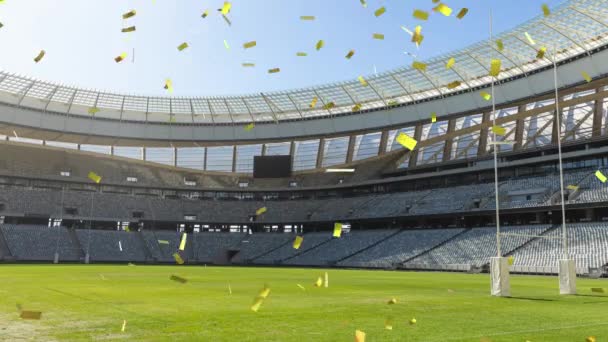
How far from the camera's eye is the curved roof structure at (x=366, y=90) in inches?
1736

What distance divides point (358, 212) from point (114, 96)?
35005mm


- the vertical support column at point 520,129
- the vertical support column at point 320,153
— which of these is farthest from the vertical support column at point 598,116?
the vertical support column at point 320,153

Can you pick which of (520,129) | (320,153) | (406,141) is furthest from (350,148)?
(406,141)

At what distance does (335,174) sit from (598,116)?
36.5 meters

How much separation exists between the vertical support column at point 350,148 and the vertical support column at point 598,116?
29.2 metres

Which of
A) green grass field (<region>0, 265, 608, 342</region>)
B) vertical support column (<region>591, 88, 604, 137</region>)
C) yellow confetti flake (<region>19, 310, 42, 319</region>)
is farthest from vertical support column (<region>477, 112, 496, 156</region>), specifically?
yellow confetti flake (<region>19, 310, 42, 319</region>)

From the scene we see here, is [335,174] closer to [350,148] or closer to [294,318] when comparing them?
[350,148]

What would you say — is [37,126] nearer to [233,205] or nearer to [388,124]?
[233,205]

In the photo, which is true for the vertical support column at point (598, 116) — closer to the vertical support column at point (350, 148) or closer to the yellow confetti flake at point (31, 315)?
the vertical support column at point (350, 148)

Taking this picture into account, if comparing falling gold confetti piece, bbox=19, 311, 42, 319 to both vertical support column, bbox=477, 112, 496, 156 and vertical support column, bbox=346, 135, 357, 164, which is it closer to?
vertical support column, bbox=477, 112, 496, 156

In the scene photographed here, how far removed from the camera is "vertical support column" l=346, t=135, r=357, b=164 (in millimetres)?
71250

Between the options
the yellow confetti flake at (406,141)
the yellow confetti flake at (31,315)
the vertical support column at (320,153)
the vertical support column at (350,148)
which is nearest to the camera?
the yellow confetti flake at (31,315)

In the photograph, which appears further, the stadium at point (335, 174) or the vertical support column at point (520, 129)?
the vertical support column at point (520, 129)

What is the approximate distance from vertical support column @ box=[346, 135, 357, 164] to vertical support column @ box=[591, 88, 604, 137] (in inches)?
1151
